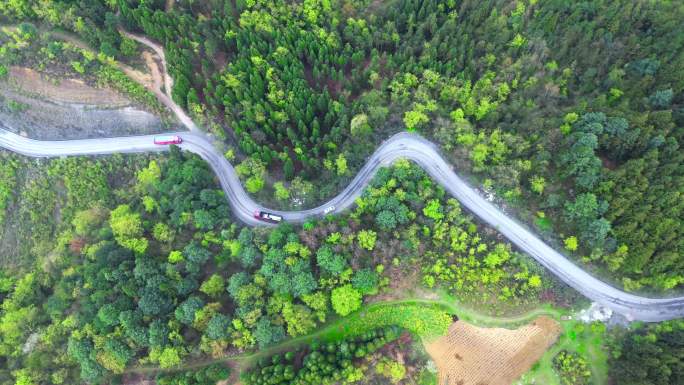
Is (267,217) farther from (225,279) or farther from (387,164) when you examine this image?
(387,164)

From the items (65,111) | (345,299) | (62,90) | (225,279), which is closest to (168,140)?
(65,111)

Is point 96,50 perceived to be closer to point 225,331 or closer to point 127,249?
point 127,249

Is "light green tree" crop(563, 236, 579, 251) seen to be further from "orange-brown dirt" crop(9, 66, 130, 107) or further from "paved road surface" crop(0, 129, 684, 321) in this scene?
"orange-brown dirt" crop(9, 66, 130, 107)

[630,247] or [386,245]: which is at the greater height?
[630,247]

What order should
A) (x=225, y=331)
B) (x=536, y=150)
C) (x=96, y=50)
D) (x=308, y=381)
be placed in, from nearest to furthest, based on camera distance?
(x=308, y=381) → (x=225, y=331) → (x=536, y=150) → (x=96, y=50)

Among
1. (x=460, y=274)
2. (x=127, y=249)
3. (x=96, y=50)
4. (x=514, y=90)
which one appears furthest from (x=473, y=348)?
(x=96, y=50)

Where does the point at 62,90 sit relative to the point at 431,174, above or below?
above

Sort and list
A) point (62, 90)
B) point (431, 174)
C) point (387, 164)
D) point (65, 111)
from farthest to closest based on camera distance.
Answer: point (65, 111)
point (62, 90)
point (387, 164)
point (431, 174)

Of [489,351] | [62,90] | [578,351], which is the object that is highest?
[62,90]
